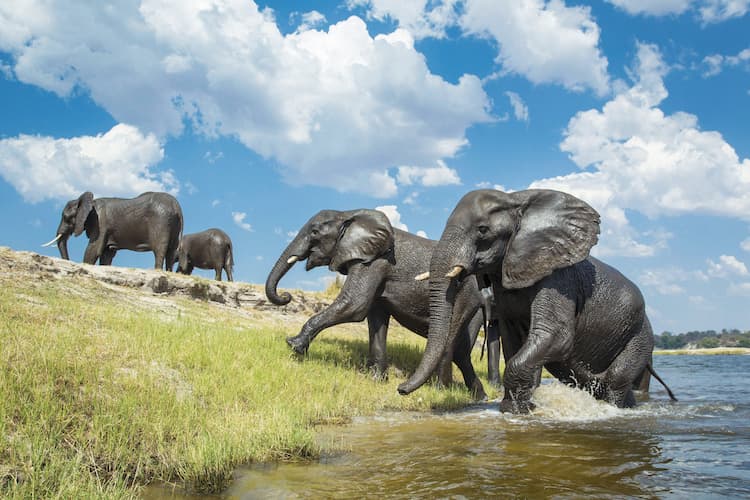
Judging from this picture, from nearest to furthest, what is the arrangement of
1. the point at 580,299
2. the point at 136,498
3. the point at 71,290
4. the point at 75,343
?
the point at 136,498
the point at 75,343
the point at 580,299
the point at 71,290

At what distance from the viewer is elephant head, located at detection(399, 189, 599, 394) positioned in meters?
7.23

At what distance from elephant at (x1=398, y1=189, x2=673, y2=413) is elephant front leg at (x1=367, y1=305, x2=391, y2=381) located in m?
2.39

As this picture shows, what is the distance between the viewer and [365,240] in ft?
32.6

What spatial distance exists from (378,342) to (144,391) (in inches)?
184

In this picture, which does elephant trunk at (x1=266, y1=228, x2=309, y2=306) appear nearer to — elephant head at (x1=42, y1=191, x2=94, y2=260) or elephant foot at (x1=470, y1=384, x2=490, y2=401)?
elephant foot at (x1=470, y1=384, x2=490, y2=401)

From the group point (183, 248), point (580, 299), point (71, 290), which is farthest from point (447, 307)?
point (183, 248)

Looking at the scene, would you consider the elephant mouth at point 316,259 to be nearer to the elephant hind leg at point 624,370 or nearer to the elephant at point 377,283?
the elephant at point 377,283

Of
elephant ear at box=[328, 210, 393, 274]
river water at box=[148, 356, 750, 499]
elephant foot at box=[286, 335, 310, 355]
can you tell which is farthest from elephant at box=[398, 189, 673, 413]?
elephant foot at box=[286, 335, 310, 355]

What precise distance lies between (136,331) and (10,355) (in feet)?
8.15

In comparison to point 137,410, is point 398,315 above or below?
above

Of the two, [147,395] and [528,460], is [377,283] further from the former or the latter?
[528,460]

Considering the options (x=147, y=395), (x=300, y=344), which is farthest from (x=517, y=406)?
(x=147, y=395)

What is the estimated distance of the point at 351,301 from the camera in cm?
963

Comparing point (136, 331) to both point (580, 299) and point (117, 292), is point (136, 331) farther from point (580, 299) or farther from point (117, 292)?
point (580, 299)
